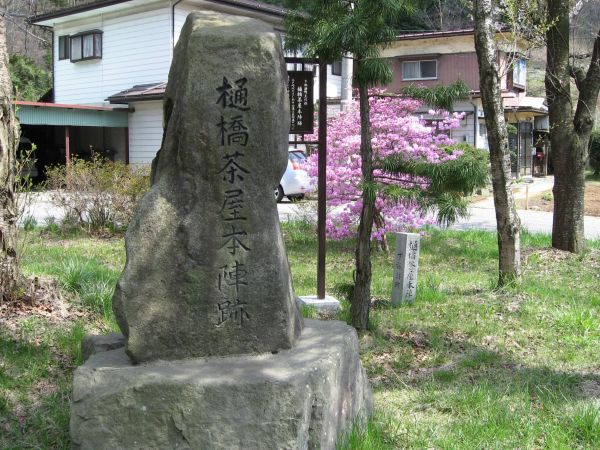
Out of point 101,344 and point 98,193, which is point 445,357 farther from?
point 98,193

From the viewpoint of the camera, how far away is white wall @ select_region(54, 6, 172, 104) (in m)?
21.1

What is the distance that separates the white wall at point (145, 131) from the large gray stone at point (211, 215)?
732 inches

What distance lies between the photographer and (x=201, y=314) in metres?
3.67

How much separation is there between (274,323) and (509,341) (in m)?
3.12

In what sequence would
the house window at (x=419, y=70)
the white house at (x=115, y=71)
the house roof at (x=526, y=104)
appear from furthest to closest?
the house roof at (x=526, y=104)
the house window at (x=419, y=70)
the white house at (x=115, y=71)

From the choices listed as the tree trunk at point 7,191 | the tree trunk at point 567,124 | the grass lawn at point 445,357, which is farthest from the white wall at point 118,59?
the tree trunk at point 7,191

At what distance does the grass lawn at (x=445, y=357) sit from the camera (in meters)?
4.04

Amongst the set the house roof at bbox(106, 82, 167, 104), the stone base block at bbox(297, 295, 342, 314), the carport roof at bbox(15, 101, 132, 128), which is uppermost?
the house roof at bbox(106, 82, 167, 104)

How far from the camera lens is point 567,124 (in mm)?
9969

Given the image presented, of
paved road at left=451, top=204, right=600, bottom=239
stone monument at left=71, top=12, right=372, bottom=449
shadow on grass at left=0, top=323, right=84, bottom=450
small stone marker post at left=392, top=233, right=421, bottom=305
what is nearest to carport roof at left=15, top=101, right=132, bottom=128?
paved road at left=451, top=204, right=600, bottom=239

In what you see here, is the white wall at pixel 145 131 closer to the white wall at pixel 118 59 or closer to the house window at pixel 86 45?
the white wall at pixel 118 59

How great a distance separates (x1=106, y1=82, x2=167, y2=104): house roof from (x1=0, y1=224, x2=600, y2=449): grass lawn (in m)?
12.3

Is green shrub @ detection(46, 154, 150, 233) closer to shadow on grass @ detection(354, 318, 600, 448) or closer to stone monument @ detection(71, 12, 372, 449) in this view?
shadow on grass @ detection(354, 318, 600, 448)

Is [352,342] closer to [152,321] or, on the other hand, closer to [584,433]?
[152,321]
